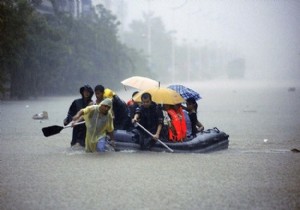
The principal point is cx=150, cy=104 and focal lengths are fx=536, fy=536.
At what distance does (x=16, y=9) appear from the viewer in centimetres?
2634

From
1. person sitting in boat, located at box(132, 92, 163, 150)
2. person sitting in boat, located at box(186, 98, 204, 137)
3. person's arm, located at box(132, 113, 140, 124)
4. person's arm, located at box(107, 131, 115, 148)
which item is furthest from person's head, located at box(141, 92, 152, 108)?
person sitting in boat, located at box(186, 98, 204, 137)

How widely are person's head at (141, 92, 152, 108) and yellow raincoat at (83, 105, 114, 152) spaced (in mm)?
677

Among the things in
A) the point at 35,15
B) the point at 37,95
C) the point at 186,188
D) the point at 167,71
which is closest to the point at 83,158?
the point at 186,188

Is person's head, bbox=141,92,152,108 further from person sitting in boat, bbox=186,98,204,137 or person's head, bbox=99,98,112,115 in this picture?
person sitting in boat, bbox=186,98,204,137

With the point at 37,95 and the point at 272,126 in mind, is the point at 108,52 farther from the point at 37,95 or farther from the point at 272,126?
the point at 272,126

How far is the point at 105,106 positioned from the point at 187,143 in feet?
5.40

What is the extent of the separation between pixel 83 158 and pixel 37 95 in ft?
76.8

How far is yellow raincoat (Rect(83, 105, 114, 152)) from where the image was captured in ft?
32.2

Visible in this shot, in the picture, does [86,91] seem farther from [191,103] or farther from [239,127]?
[239,127]

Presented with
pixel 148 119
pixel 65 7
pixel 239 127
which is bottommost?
pixel 239 127

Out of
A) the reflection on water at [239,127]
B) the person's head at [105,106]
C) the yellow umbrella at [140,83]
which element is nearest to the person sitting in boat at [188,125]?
the reflection on water at [239,127]

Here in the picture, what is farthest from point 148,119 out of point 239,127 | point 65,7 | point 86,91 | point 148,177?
point 65,7

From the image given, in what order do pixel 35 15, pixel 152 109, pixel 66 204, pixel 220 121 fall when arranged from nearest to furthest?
1. pixel 66 204
2. pixel 152 109
3. pixel 220 121
4. pixel 35 15

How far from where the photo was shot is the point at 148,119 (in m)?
10.1
